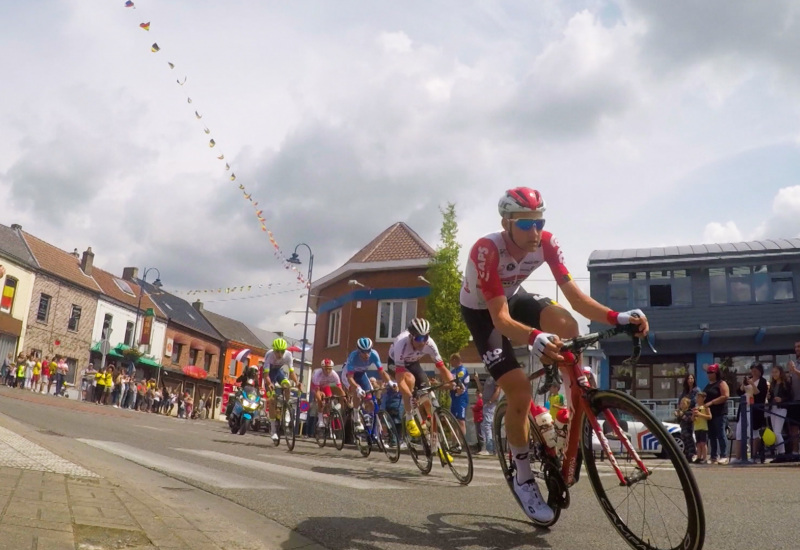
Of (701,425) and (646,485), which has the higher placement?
(701,425)

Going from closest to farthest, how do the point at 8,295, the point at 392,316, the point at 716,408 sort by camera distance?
the point at 716,408 < the point at 392,316 < the point at 8,295

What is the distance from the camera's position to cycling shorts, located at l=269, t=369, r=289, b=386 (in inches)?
533

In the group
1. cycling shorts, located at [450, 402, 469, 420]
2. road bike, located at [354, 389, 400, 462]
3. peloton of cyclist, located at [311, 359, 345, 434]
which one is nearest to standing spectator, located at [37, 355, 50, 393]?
peloton of cyclist, located at [311, 359, 345, 434]

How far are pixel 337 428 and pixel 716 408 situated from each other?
668cm

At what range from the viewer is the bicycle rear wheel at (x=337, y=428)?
41.9ft

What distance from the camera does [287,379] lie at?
44.7ft

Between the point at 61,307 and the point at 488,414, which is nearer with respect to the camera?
the point at 488,414

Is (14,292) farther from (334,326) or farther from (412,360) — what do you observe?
(412,360)

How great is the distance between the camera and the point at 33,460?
18.2ft

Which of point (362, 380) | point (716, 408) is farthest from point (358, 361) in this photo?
point (716, 408)

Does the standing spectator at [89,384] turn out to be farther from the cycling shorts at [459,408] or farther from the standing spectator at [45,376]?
the cycling shorts at [459,408]

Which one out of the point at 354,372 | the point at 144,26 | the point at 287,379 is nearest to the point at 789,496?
the point at 354,372

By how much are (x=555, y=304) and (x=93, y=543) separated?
2.89 meters

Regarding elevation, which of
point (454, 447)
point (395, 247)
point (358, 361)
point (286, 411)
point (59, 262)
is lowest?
point (454, 447)
